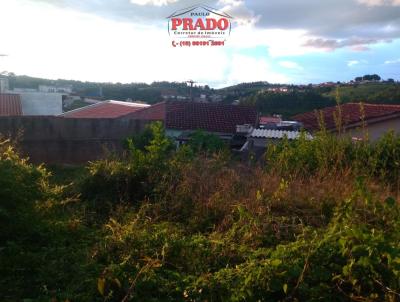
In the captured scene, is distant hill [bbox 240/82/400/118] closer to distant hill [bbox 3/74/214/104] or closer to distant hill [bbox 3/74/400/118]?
distant hill [bbox 3/74/400/118]

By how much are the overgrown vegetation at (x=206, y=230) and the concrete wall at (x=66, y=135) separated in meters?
4.10

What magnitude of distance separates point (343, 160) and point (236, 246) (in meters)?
2.86

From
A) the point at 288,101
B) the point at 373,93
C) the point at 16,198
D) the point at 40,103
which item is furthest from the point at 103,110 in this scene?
the point at 16,198

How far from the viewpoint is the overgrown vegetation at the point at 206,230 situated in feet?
8.61

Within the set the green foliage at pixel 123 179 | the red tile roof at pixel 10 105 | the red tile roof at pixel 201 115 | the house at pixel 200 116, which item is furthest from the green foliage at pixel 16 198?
the red tile roof at pixel 10 105

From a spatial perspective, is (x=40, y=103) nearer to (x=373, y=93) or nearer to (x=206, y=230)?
(x=206, y=230)

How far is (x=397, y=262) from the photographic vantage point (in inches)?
93.3

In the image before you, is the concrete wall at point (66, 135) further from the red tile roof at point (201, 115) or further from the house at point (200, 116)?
the red tile roof at point (201, 115)

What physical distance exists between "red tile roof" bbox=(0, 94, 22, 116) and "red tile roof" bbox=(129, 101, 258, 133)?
17.7 feet

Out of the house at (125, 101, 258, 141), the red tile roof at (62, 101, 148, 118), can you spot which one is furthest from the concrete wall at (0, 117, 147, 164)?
the red tile roof at (62, 101, 148, 118)

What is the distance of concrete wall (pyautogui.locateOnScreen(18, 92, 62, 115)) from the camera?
22234 millimetres

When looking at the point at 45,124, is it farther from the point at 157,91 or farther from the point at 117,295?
the point at 157,91

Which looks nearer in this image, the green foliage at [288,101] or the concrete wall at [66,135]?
the concrete wall at [66,135]

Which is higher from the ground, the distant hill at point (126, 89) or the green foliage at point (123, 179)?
the distant hill at point (126, 89)
